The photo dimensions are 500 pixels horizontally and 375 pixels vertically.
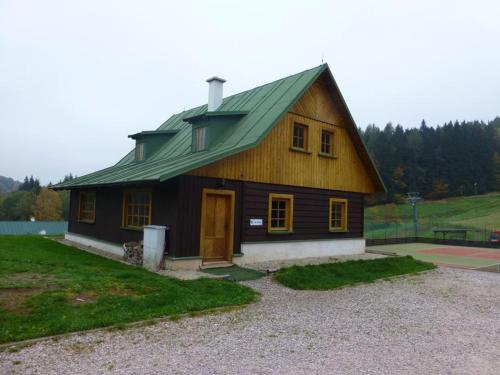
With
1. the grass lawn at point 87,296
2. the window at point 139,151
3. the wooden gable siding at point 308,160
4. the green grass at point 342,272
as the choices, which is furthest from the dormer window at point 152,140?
the green grass at point 342,272

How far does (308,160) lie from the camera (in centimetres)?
1519

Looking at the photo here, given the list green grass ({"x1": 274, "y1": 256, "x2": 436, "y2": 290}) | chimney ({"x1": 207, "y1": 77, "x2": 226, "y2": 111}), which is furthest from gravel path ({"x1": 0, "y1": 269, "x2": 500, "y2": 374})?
chimney ({"x1": 207, "y1": 77, "x2": 226, "y2": 111})

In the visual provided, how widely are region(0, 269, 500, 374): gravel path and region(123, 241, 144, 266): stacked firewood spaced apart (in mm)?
4772

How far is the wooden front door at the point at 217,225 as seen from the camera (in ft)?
39.1

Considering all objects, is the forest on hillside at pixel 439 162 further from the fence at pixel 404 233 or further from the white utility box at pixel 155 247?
the white utility box at pixel 155 247

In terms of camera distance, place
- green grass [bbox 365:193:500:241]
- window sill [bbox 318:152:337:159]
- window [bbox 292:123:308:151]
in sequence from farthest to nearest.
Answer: green grass [bbox 365:193:500:241], window sill [bbox 318:152:337:159], window [bbox 292:123:308:151]

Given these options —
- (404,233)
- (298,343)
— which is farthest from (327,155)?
(404,233)

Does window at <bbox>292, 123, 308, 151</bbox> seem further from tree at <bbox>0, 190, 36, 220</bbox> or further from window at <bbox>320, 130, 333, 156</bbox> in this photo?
tree at <bbox>0, 190, 36, 220</bbox>

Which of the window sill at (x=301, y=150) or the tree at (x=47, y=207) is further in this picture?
the tree at (x=47, y=207)

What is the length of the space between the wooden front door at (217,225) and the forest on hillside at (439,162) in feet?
207

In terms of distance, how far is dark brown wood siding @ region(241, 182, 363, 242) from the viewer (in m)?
13.0

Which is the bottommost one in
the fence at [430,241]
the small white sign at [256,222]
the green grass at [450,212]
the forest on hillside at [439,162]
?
the fence at [430,241]

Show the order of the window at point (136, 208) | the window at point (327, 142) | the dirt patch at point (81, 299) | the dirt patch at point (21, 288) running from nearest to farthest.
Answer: the dirt patch at point (21, 288)
the dirt patch at point (81, 299)
the window at point (136, 208)
the window at point (327, 142)

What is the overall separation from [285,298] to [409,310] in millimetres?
2502
